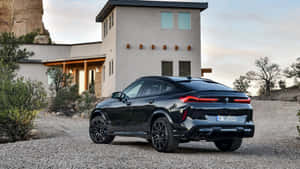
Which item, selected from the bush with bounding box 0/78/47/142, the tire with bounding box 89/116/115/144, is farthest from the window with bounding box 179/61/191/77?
the tire with bounding box 89/116/115/144

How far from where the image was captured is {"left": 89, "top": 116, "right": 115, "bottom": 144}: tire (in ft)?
35.7

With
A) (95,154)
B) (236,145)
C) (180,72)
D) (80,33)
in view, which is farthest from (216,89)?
(80,33)

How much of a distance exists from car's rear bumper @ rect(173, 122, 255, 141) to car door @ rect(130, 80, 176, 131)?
38.9 inches

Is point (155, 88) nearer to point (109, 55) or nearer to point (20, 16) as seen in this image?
point (109, 55)

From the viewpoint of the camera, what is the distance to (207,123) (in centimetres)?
860

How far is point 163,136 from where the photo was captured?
8977 mm

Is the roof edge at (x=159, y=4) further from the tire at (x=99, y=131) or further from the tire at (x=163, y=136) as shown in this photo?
the tire at (x=163, y=136)

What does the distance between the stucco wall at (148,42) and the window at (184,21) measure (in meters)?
0.21

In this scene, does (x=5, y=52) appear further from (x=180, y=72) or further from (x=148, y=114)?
(x=148, y=114)

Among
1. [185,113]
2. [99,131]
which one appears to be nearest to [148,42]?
[99,131]

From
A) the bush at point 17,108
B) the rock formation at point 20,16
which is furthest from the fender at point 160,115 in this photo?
the rock formation at point 20,16

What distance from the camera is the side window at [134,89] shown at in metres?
10.3

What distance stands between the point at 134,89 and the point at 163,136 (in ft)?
6.29

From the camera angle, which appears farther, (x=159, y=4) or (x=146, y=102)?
(x=159, y=4)
